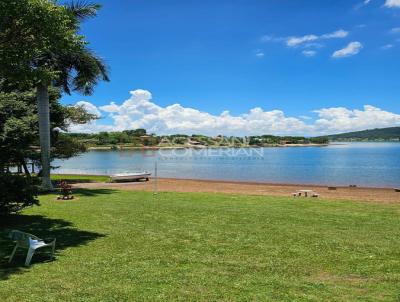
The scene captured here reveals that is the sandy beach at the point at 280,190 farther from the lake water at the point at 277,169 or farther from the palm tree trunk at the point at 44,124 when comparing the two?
the lake water at the point at 277,169

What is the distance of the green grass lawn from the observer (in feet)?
19.2

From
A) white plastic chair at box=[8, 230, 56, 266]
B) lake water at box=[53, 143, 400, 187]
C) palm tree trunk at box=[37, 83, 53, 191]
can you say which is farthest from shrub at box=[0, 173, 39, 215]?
lake water at box=[53, 143, 400, 187]

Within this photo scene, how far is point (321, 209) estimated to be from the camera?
606 inches

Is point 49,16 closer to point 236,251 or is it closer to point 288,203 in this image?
point 236,251

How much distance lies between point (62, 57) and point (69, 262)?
55.9 ft

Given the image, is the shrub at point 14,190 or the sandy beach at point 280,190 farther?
the sandy beach at point 280,190

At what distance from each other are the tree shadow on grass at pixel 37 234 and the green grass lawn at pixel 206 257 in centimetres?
3

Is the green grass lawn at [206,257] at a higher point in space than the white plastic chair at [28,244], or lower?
lower

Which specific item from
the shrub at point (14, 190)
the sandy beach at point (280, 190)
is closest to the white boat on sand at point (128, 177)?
the sandy beach at point (280, 190)

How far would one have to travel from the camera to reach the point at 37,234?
32.8ft

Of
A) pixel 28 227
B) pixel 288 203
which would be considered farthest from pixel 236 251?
pixel 288 203

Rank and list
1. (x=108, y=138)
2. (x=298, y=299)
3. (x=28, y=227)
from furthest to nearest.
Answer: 1. (x=108, y=138)
2. (x=28, y=227)
3. (x=298, y=299)

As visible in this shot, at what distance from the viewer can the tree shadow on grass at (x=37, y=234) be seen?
7344mm

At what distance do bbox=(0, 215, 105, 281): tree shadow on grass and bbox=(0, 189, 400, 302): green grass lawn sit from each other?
25 mm
